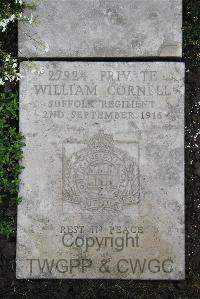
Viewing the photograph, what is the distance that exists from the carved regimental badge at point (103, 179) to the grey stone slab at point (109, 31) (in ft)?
2.97

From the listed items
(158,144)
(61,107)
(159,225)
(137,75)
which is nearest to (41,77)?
(61,107)

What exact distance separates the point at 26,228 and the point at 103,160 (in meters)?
0.95

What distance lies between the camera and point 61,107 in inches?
189

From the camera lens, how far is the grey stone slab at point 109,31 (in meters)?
4.82

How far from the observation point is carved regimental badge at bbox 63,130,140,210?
4.74 meters

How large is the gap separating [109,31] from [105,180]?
140 cm

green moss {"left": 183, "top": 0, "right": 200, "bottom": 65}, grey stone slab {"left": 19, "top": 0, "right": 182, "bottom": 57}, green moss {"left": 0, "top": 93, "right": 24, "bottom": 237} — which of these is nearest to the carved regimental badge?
green moss {"left": 0, "top": 93, "right": 24, "bottom": 237}

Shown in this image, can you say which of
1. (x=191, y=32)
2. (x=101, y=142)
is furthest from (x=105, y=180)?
(x=191, y=32)

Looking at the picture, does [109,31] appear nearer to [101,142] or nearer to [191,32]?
[191,32]

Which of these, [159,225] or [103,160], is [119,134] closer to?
[103,160]

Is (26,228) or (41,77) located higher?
(41,77)

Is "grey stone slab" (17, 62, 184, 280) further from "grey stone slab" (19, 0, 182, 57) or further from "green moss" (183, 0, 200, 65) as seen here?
"green moss" (183, 0, 200, 65)

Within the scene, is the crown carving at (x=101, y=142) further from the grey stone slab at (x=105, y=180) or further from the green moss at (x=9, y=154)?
the green moss at (x=9, y=154)

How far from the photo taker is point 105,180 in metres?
4.75
